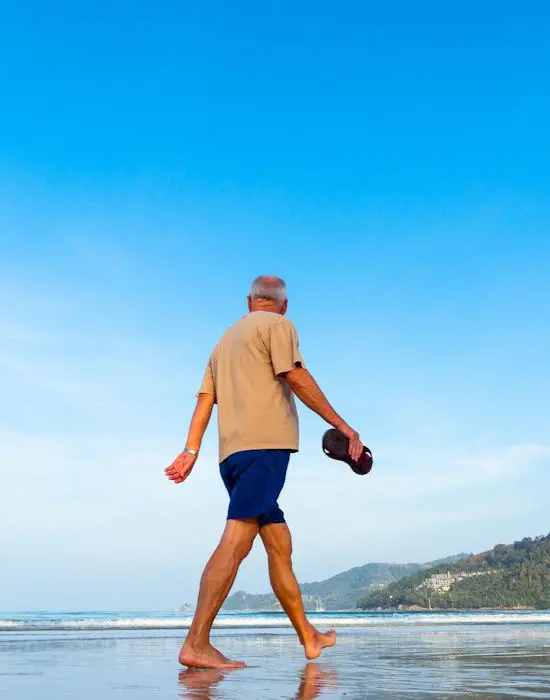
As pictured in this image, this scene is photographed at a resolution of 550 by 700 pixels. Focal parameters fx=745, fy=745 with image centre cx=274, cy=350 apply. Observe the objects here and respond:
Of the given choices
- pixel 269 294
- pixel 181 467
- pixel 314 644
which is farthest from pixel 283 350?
pixel 314 644

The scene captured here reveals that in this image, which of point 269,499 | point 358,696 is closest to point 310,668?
point 269,499

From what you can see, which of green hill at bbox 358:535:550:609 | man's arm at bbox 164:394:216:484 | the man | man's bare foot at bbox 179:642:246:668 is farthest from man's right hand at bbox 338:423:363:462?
green hill at bbox 358:535:550:609

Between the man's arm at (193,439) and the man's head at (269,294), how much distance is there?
0.72m

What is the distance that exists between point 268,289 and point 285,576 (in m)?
1.90

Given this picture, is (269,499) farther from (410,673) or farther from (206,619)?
(410,673)

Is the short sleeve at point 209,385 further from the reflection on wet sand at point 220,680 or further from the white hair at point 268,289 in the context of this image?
the reflection on wet sand at point 220,680

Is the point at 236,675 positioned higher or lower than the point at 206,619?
lower

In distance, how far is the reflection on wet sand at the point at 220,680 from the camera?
9.61 ft

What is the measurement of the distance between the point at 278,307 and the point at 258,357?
50 centimetres

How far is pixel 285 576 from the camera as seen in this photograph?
15.2ft

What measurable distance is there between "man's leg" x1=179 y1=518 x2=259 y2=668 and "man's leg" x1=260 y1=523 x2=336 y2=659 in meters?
0.19

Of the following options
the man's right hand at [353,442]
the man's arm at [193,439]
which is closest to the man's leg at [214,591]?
the man's arm at [193,439]

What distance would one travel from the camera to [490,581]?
345 ft

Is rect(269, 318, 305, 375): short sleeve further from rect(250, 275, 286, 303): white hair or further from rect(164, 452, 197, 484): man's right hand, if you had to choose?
rect(164, 452, 197, 484): man's right hand
